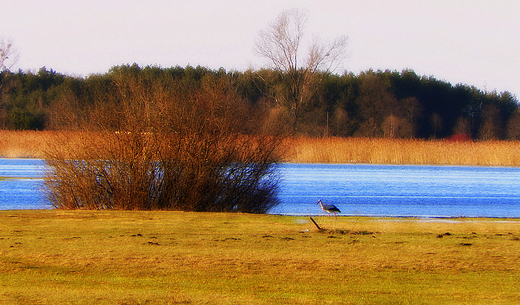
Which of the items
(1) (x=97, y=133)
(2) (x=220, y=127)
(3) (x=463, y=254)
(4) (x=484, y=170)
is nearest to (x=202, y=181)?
(2) (x=220, y=127)

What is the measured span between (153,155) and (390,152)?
21886mm

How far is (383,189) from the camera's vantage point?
22.2 m

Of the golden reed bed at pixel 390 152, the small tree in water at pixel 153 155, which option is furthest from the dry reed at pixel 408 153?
the small tree in water at pixel 153 155

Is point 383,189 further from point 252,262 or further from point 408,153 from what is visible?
point 252,262

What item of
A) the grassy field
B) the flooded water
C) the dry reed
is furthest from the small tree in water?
the dry reed

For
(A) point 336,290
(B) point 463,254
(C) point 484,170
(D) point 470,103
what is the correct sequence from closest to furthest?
(A) point 336,290 < (B) point 463,254 < (C) point 484,170 < (D) point 470,103

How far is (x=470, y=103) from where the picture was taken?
67938 mm

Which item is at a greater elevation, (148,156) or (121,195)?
(148,156)

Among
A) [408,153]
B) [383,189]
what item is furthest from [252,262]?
[408,153]

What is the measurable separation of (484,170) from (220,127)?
21.1 metres

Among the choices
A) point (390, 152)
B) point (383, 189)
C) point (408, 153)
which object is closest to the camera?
point (383, 189)

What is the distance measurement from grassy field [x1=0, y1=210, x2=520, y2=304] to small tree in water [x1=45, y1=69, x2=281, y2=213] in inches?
114

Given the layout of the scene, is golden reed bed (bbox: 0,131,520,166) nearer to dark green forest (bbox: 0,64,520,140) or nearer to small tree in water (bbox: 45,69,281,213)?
dark green forest (bbox: 0,64,520,140)

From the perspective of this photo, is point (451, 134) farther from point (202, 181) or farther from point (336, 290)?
point (336, 290)
